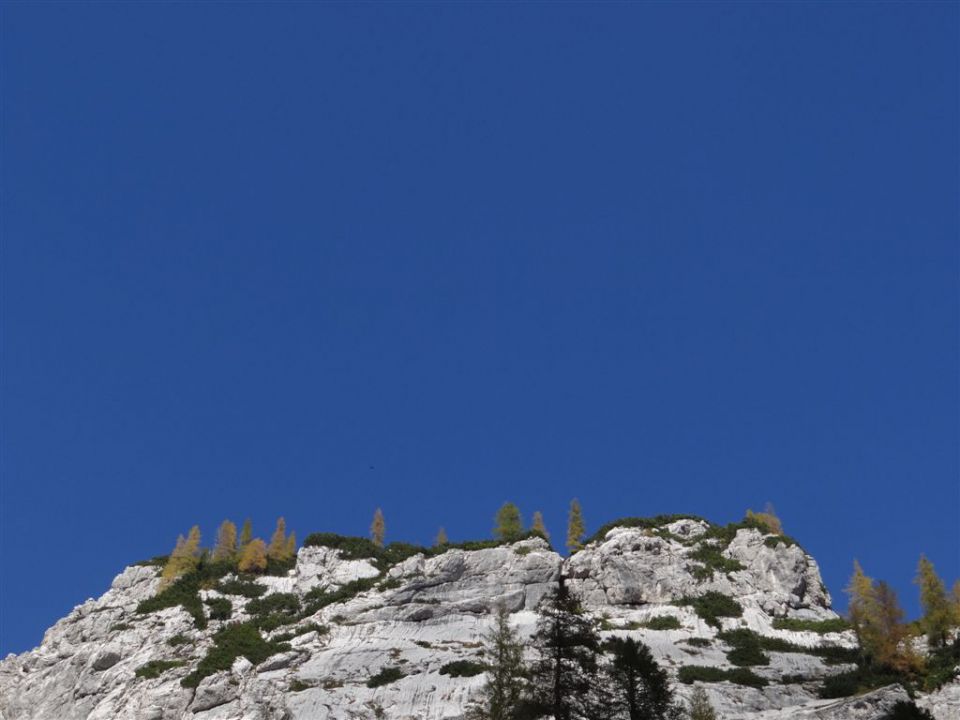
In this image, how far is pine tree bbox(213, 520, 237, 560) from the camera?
4660 inches

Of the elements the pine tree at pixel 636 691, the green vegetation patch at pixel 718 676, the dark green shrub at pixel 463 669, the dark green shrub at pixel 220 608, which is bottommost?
the pine tree at pixel 636 691

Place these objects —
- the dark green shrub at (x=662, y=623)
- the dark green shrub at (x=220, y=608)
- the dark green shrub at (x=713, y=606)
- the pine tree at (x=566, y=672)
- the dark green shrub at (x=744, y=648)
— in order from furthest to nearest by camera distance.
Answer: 1. the dark green shrub at (x=220, y=608)
2. the dark green shrub at (x=713, y=606)
3. the dark green shrub at (x=662, y=623)
4. the dark green shrub at (x=744, y=648)
5. the pine tree at (x=566, y=672)

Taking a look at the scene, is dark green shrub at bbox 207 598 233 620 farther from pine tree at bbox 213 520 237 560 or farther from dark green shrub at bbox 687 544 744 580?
dark green shrub at bbox 687 544 744 580

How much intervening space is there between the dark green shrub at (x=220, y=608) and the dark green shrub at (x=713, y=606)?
46.9 meters

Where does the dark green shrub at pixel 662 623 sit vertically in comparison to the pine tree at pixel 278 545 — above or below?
below

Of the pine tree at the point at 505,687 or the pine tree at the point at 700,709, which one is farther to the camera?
the pine tree at the point at 700,709

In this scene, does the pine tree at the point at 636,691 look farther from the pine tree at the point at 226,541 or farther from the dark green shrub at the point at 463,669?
the pine tree at the point at 226,541

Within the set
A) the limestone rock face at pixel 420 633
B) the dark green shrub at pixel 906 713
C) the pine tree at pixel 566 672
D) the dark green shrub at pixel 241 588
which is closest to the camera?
the pine tree at pixel 566 672

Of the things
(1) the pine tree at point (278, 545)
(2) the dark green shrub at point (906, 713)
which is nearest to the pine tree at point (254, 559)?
(1) the pine tree at point (278, 545)

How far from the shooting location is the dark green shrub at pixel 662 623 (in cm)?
8000

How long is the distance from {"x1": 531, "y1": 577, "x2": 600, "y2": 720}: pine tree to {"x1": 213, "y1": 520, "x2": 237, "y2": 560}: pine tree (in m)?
81.4

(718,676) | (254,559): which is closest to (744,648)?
(718,676)

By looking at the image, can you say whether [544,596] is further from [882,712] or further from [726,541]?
[882,712]

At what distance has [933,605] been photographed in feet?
243
